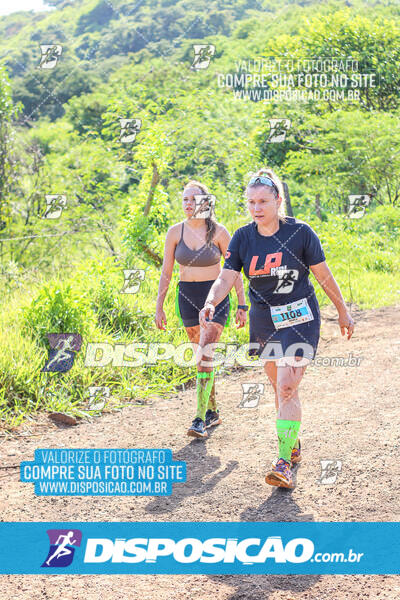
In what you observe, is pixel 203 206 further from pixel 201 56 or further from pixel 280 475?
pixel 201 56

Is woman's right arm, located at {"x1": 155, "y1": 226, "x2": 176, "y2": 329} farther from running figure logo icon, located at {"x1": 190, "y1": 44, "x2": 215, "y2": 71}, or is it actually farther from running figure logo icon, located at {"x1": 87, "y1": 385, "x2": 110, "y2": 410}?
running figure logo icon, located at {"x1": 190, "y1": 44, "x2": 215, "y2": 71}

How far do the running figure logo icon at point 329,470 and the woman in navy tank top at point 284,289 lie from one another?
0.26 metres

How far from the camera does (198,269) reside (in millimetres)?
4957

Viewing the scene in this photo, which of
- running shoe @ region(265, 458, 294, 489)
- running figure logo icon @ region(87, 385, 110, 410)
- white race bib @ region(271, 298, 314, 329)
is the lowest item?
running figure logo icon @ region(87, 385, 110, 410)

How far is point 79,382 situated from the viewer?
20.2 feet

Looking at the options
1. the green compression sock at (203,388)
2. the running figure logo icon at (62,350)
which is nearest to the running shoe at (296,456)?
the green compression sock at (203,388)

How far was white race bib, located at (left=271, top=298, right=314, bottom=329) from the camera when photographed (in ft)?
12.6

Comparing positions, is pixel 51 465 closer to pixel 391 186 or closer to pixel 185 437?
pixel 185 437

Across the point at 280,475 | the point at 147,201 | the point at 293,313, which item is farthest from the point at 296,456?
the point at 147,201

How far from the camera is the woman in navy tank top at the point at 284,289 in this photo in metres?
3.78

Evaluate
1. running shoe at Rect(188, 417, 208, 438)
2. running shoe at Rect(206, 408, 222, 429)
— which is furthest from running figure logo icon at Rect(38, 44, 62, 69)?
running shoe at Rect(188, 417, 208, 438)

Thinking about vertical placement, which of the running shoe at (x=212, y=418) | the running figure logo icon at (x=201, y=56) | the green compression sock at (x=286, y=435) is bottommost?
the running shoe at (x=212, y=418)

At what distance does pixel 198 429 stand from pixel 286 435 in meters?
1.21

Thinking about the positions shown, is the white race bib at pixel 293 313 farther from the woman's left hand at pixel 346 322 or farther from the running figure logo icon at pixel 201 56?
the running figure logo icon at pixel 201 56
